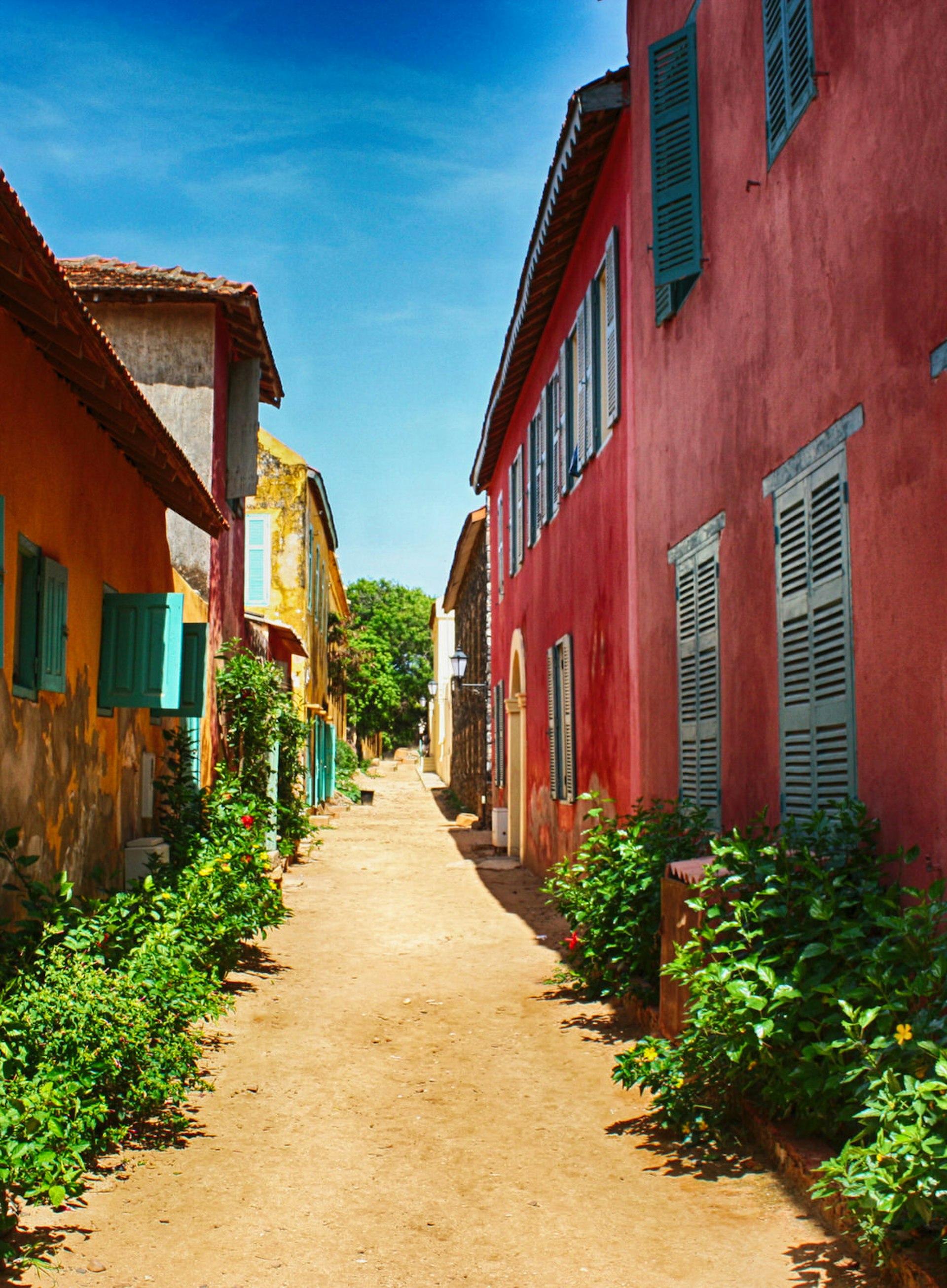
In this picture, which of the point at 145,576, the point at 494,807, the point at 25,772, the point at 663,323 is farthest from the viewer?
the point at 494,807

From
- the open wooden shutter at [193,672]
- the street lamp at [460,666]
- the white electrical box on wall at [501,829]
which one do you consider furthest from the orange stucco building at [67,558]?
the street lamp at [460,666]

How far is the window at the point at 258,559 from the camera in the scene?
20859mm

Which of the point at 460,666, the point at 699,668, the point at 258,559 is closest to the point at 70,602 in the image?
the point at 699,668

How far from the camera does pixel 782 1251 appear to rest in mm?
3787

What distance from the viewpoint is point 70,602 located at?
6.34m

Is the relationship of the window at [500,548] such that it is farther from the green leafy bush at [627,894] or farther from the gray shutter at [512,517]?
the green leafy bush at [627,894]

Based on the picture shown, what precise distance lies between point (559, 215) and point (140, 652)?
5.72 meters

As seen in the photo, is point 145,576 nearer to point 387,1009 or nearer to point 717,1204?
point 387,1009

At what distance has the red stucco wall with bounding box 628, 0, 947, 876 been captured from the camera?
158 inches

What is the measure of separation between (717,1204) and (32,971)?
2.71 metres

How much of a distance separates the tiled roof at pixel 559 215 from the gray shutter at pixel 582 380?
706 mm

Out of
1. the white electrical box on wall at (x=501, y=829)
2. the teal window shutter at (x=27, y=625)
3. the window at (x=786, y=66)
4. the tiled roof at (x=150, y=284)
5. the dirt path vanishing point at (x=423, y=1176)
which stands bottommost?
the dirt path vanishing point at (x=423, y=1176)

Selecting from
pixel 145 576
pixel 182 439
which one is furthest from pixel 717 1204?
pixel 182 439

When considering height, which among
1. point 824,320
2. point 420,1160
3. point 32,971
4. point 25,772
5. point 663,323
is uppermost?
point 663,323
